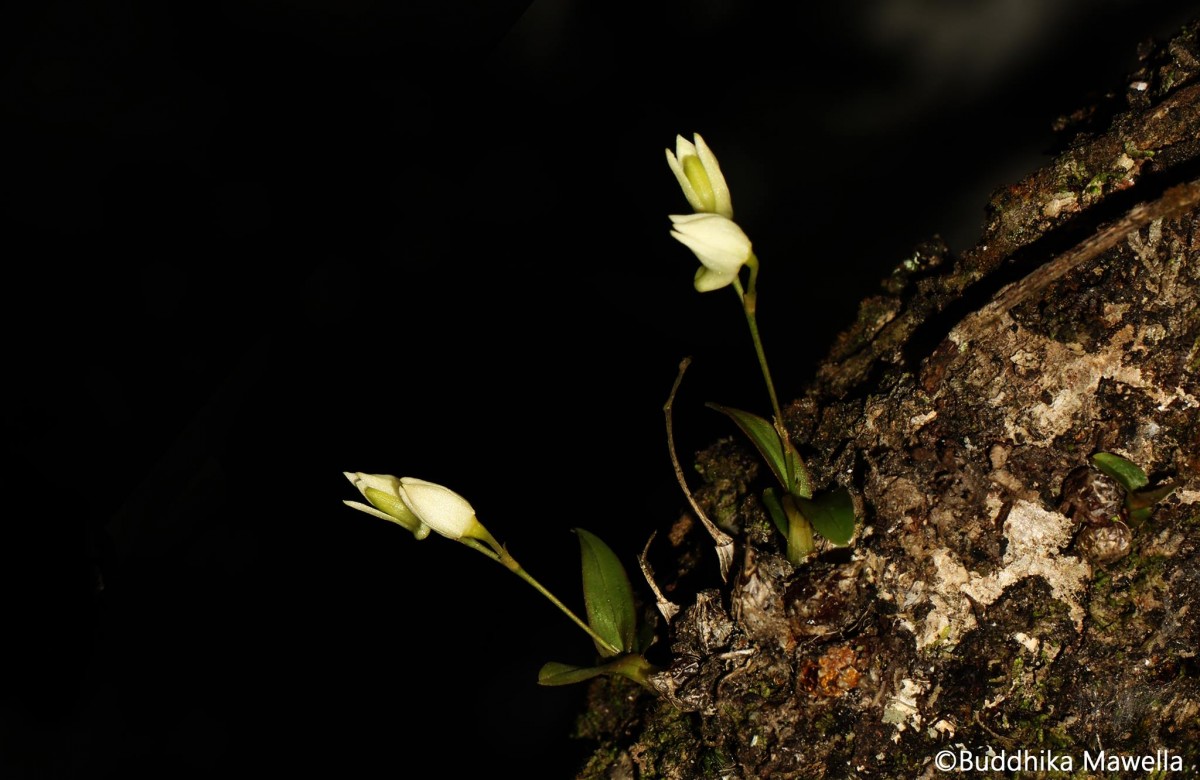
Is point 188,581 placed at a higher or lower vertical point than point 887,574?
lower

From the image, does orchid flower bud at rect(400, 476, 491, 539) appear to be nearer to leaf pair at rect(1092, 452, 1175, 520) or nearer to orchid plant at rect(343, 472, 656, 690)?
orchid plant at rect(343, 472, 656, 690)

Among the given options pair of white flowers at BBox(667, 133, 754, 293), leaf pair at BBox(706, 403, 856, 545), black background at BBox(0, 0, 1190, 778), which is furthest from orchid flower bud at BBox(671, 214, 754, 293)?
black background at BBox(0, 0, 1190, 778)

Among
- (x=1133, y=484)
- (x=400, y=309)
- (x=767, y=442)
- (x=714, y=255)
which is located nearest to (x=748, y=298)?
(x=714, y=255)

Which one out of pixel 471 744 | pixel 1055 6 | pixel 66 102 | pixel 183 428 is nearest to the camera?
pixel 66 102

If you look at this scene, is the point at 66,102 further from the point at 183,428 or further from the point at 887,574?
the point at 887,574

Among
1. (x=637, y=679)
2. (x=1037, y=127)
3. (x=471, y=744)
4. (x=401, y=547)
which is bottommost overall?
(x=471, y=744)

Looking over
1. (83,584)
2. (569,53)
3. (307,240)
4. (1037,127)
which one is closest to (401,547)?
(83,584)
